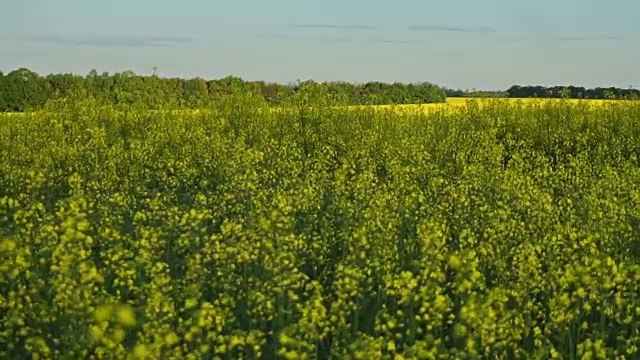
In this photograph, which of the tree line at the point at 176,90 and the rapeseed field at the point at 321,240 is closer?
the rapeseed field at the point at 321,240

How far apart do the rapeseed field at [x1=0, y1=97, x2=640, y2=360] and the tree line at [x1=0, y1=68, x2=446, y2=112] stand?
1013mm

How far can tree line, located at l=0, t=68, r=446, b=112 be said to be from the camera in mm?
15266

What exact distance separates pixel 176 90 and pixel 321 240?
517 inches

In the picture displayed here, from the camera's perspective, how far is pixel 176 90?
63.0 feet

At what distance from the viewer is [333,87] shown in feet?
55.6

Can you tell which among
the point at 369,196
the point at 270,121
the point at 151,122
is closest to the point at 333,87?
the point at 270,121

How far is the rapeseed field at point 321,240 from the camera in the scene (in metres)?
4.01

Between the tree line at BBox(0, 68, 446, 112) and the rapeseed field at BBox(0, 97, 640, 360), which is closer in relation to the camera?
the rapeseed field at BBox(0, 97, 640, 360)

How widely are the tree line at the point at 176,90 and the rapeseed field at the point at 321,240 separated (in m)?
1.01

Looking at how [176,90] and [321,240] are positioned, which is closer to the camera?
[321,240]

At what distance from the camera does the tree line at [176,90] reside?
15.3 meters

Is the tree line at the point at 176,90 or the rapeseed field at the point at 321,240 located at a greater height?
the tree line at the point at 176,90

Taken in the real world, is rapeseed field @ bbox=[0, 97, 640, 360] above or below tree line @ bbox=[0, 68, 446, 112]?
below

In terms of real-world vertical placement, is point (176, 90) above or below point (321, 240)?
above
